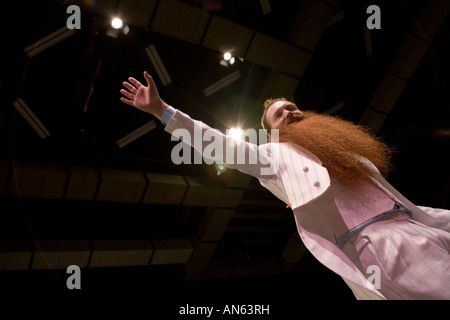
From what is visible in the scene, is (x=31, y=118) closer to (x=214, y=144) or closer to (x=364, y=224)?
(x=214, y=144)

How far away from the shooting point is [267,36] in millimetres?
3088

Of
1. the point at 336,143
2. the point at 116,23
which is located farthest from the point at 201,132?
the point at 116,23

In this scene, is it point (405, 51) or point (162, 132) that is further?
point (405, 51)

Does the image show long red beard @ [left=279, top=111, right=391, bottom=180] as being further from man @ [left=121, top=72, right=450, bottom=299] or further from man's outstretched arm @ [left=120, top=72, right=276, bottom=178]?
man's outstretched arm @ [left=120, top=72, right=276, bottom=178]

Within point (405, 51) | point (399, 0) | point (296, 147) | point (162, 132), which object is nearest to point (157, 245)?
point (162, 132)

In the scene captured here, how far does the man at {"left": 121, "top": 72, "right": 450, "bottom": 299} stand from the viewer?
1.20 metres

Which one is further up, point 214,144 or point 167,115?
point 167,115

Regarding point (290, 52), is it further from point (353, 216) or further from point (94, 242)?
point (94, 242)

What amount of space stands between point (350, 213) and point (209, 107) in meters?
2.35

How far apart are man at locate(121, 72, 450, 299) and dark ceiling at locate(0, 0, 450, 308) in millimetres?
1672

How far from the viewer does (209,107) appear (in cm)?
341

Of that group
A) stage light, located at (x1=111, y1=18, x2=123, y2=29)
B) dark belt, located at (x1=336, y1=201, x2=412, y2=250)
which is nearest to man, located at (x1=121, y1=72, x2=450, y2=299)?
dark belt, located at (x1=336, y1=201, x2=412, y2=250)
